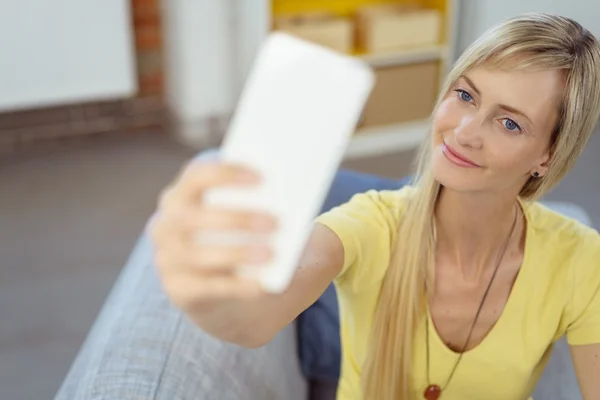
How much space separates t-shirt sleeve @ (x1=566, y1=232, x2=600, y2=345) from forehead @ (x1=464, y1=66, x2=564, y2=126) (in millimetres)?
225

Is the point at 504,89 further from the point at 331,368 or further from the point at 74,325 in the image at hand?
the point at 74,325

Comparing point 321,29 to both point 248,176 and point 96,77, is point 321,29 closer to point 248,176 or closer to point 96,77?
point 96,77

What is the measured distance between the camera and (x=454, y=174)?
0.87 m

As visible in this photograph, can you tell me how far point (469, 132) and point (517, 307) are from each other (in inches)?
10.9

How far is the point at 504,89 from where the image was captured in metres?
0.87

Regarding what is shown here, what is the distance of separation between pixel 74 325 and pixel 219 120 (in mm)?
1089

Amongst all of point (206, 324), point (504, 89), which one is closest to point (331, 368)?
point (504, 89)

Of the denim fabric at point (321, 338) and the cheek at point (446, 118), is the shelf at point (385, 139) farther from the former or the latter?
the cheek at point (446, 118)

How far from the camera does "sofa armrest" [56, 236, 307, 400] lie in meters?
0.87

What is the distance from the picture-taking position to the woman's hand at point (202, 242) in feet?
1.54

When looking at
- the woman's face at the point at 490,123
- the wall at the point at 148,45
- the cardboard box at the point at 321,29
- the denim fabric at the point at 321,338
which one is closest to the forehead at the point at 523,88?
the woman's face at the point at 490,123

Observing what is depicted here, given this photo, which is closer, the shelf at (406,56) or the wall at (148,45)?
the shelf at (406,56)

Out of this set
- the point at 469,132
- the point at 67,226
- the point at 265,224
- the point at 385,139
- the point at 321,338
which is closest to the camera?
the point at 265,224

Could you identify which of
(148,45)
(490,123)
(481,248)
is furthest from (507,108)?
(148,45)
